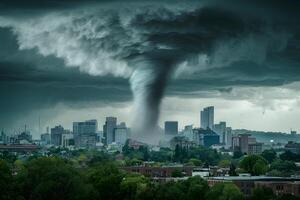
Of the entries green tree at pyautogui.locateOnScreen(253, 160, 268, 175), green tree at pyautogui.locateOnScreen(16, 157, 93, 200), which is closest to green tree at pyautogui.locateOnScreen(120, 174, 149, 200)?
green tree at pyautogui.locateOnScreen(16, 157, 93, 200)

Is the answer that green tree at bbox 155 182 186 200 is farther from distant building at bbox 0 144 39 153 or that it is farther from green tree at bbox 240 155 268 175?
distant building at bbox 0 144 39 153

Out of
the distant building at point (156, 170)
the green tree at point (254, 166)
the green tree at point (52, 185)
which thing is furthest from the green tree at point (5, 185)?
the green tree at point (254, 166)

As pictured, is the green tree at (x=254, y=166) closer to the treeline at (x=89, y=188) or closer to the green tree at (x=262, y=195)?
the treeline at (x=89, y=188)

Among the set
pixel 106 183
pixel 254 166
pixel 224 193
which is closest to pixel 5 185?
pixel 106 183

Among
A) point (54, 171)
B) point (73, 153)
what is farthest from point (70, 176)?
point (73, 153)

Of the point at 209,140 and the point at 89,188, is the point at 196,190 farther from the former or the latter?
the point at 209,140

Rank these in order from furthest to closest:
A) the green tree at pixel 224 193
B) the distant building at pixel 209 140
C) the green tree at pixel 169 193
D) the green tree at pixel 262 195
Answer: the distant building at pixel 209 140 → the green tree at pixel 169 193 → the green tree at pixel 224 193 → the green tree at pixel 262 195

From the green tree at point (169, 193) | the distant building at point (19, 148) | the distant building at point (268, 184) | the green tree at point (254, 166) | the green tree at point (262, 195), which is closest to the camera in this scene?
the green tree at point (262, 195)

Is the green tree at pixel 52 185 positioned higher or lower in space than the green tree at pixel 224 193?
higher

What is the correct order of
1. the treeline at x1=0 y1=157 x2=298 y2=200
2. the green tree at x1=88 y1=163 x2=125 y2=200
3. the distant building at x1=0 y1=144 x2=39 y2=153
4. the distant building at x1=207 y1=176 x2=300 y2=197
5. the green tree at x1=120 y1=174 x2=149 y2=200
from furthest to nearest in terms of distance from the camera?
1. the distant building at x1=0 y1=144 x2=39 y2=153
2. the distant building at x1=207 y1=176 x2=300 y2=197
3. the green tree at x1=88 y1=163 x2=125 y2=200
4. the green tree at x1=120 y1=174 x2=149 y2=200
5. the treeline at x1=0 y1=157 x2=298 y2=200

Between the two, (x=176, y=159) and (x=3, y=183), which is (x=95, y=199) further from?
(x=176, y=159)

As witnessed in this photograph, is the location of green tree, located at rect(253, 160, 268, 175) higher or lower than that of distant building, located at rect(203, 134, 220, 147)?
lower
